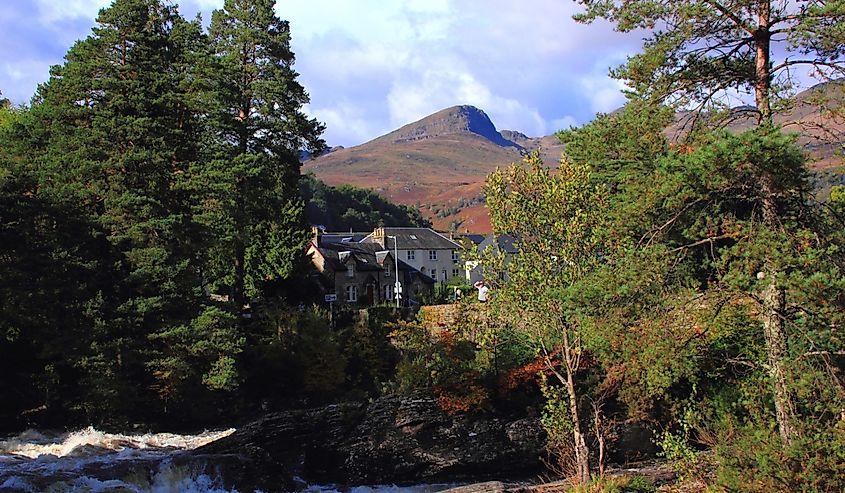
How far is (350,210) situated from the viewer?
122 meters

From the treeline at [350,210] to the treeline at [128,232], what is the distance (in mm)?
82127

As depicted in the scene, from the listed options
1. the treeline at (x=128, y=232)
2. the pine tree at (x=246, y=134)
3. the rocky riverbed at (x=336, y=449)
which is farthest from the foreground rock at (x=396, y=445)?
the pine tree at (x=246, y=134)

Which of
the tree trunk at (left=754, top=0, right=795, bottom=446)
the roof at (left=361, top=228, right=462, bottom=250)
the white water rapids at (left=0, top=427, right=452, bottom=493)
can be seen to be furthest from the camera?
the roof at (left=361, top=228, right=462, bottom=250)

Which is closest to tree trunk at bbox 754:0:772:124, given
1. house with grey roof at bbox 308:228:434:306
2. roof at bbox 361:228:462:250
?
house with grey roof at bbox 308:228:434:306

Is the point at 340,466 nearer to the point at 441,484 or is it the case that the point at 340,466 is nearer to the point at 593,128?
the point at 441,484

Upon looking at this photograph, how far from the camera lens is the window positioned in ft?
174

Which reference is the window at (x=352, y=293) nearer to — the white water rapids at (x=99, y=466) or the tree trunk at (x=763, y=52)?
the white water rapids at (x=99, y=466)

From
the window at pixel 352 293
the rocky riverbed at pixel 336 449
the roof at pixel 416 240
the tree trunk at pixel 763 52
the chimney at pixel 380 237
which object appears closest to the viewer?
the tree trunk at pixel 763 52

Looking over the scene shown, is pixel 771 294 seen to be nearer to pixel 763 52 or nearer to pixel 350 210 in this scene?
pixel 763 52

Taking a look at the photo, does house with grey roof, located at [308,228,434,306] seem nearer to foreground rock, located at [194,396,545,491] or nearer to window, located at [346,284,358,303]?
window, located at [346,284,358,303]

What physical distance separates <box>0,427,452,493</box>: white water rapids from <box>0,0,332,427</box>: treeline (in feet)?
5.66

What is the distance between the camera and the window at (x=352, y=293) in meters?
52.9

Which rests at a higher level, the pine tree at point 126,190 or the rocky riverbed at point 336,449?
the pine tree at point 126,190

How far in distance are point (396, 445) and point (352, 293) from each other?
32771 mm
